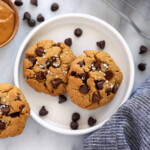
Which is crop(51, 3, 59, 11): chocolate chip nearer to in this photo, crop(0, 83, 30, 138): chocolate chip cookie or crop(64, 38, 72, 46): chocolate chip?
crop(64, 38, 72, 46): chocolate chip

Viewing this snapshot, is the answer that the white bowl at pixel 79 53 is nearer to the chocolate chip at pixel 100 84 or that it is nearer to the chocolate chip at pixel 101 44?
the chocolate chip at pixel 101 44

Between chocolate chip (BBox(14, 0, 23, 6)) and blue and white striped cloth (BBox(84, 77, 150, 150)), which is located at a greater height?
chocolate chip (BBox(14, 0, 23, 6))

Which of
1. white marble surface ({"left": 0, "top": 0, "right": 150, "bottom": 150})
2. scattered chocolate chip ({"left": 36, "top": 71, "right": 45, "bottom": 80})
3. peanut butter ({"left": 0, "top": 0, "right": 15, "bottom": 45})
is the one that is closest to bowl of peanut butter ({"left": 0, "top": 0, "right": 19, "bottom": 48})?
peanut butter ({"left": 0, "top": 0, "right": 15, "bottom": 45})

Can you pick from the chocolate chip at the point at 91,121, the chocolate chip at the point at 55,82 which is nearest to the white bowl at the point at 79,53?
the chocolate chip at the point at 91,121

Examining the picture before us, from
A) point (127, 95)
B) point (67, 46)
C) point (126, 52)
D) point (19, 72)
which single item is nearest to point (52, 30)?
point (67, 46)

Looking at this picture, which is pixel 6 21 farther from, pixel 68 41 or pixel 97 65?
pixel 97 65

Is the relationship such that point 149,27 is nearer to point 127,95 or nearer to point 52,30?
point 127,95
